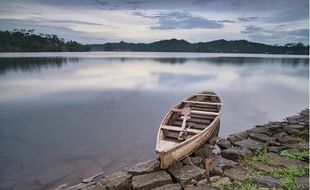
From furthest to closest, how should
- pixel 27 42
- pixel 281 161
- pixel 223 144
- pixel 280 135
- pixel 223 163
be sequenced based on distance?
pixel 27 42 < pixel 280 135 < pixel 223 144 < pixel 281 161 < pixel 223 163

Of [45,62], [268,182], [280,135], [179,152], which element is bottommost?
[280,135]

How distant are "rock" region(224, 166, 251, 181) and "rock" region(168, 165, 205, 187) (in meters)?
0.60

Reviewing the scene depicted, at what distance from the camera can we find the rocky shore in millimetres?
4789

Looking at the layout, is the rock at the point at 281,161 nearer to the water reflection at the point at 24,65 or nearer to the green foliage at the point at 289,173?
the green foliage at the point at 289,173

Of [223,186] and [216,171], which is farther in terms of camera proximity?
[216,171]

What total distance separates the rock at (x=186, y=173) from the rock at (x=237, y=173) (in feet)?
1.96

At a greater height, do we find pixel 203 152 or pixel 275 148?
pixel 275 148

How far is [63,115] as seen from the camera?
39.9 feet

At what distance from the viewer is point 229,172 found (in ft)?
17.6

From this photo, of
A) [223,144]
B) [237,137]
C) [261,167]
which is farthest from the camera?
[237,137]

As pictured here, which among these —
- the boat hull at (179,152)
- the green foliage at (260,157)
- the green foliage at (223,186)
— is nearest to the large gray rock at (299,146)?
the green foliage at (260,157)

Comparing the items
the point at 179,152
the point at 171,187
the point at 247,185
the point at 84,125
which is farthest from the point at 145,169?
the point at 84,125

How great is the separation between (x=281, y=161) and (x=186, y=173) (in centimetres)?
259

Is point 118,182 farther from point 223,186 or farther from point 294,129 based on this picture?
point 294,129
